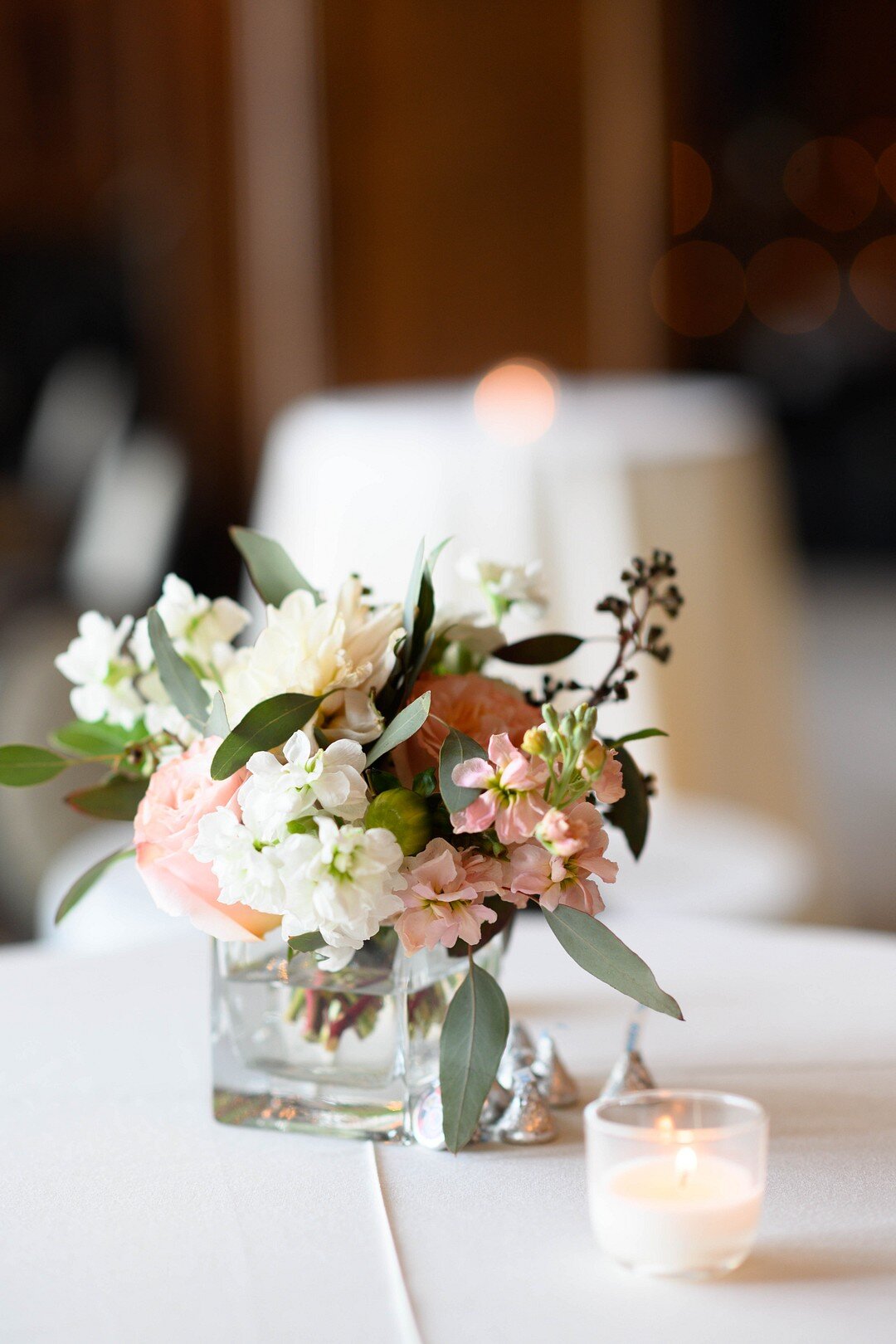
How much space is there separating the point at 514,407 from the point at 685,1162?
5.24ft

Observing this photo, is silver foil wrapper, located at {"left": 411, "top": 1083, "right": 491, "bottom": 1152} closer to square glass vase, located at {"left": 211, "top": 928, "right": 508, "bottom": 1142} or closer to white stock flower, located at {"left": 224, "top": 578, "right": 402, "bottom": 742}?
square glass vase, located at {"left": 211, "top": 928, "right": 508, "bottom": 1142}

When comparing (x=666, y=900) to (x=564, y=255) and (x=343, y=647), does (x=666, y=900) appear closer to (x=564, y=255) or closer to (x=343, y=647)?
(x=343, y=647)

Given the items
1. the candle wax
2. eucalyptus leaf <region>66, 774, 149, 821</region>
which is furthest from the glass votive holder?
eucalyptus leaf <region>66, 774, 149, 821</region>

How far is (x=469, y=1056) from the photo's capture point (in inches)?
27.1

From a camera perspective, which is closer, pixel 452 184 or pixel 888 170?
pixel 452 184

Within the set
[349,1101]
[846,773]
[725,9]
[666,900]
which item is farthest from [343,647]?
[725,9]

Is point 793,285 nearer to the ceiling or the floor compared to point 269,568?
nearer to the ceiling

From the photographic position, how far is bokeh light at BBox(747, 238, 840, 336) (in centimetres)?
576

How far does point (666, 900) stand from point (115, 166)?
13.3ft

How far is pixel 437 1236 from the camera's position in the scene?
0.69m

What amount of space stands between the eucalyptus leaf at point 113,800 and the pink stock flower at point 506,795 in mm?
238

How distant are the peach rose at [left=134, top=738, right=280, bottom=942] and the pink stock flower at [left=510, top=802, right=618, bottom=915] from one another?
0.44 feet

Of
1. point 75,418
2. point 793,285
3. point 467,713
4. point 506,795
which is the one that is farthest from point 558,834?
point 793,285

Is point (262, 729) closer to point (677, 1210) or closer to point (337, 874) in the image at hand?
point (337, 874)
